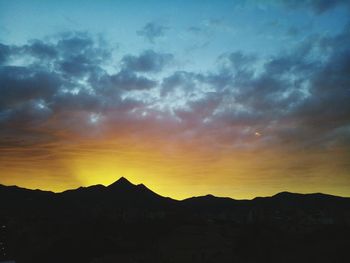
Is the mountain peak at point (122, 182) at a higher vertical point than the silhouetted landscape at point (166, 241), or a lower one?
higher

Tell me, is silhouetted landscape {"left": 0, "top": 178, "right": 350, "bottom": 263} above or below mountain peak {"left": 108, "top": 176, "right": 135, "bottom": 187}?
below

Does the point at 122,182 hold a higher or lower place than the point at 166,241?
higher

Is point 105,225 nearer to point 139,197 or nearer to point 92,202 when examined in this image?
point 92,202

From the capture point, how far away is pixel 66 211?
130m

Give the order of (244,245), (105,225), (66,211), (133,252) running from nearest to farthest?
(244,245)
(133,252)
(105,225)
(66,211)

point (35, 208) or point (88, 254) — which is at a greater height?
point (35, 208)

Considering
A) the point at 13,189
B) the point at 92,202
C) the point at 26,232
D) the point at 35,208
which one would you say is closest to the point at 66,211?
the point at 35,208

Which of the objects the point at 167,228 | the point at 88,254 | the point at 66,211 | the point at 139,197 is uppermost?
the point at 139,197

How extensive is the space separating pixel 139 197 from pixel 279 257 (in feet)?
441

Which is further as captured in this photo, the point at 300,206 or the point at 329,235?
the point at 300,206

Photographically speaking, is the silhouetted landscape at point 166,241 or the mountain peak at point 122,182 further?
the mountain peak at point 122,182

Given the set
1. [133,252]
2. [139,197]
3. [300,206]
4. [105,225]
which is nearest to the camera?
[133,252]

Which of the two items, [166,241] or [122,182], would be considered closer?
[166,241]

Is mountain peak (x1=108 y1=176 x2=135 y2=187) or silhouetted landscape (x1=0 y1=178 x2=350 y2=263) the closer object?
silhouetted landscape (x1=0 y1=178 x2=350 y2=263)
